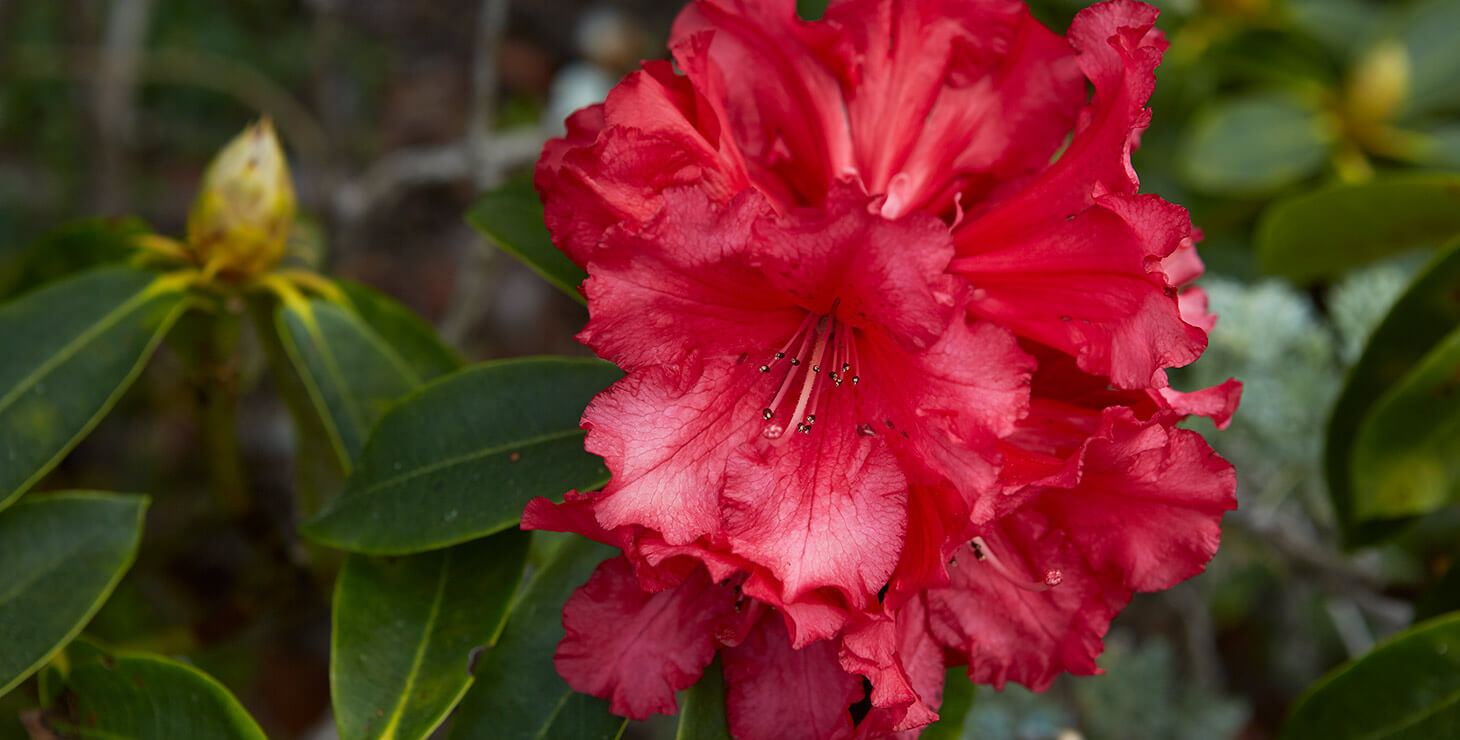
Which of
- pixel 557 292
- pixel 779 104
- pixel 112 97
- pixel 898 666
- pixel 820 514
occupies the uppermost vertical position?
pixel 779 104

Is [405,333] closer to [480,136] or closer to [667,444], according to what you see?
[480,136]

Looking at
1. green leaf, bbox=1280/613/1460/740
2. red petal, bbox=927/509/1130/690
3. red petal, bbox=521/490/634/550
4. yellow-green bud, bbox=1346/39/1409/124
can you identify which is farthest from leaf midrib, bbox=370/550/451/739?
yellow-green bud, bbox=1346/39/1409/124

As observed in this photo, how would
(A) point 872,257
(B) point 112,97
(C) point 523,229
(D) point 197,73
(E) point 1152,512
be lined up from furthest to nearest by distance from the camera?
(D) point 197,73 < (B) point 112,97 < (C) point 523,229 < (E) point 1152,512 < (A) point 872,257

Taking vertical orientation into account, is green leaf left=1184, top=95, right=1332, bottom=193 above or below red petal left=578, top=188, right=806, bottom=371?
below

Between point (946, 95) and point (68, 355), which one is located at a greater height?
point (946, 95)

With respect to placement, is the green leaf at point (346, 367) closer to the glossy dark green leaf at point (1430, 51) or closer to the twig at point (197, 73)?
the twig at point (197, 73)

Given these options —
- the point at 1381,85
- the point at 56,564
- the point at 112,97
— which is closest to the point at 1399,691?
the point at 56,564

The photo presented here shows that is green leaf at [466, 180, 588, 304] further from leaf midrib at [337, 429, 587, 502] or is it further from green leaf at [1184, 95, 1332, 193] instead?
green leaf at [1184, 95, 1332, 193]
